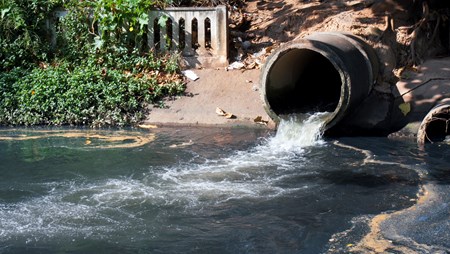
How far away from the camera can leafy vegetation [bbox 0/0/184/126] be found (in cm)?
1198

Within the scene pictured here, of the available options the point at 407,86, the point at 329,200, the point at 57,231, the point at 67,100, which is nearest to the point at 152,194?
the point at 57,231

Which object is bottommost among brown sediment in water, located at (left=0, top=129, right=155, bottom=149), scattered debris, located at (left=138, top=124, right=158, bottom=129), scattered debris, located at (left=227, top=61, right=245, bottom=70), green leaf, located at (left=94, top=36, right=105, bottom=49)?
brown sediment in water, located at (left=0, top=129, right=155, bottom=149)

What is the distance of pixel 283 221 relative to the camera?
22.9 feet

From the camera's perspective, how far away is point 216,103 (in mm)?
12219

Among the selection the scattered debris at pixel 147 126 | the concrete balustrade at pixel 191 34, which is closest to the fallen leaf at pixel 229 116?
the scattered debris at pixel 147 126

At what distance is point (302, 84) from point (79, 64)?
405 centimetres

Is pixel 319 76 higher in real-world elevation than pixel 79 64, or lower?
lower

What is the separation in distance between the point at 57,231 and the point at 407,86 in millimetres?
6819

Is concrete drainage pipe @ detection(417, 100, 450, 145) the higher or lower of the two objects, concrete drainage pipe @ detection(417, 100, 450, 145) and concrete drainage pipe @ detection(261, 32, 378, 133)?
the lower

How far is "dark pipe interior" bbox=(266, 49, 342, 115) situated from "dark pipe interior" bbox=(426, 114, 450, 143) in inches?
62.3

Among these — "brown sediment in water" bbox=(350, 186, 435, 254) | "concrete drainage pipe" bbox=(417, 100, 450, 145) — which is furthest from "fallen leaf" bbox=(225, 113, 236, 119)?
"brown sediment in water" bbox=(350, 186, 435, 254)

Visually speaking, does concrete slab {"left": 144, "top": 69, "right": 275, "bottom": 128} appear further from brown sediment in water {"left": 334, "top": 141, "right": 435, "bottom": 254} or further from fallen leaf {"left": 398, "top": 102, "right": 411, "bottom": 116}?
brown sediment in water {"left": 334, "top": 141, "right": 435, "bottom": 254}

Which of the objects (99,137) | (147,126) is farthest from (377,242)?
(147,126)

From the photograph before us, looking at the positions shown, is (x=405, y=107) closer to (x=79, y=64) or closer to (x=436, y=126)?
(x=436, y=126)
